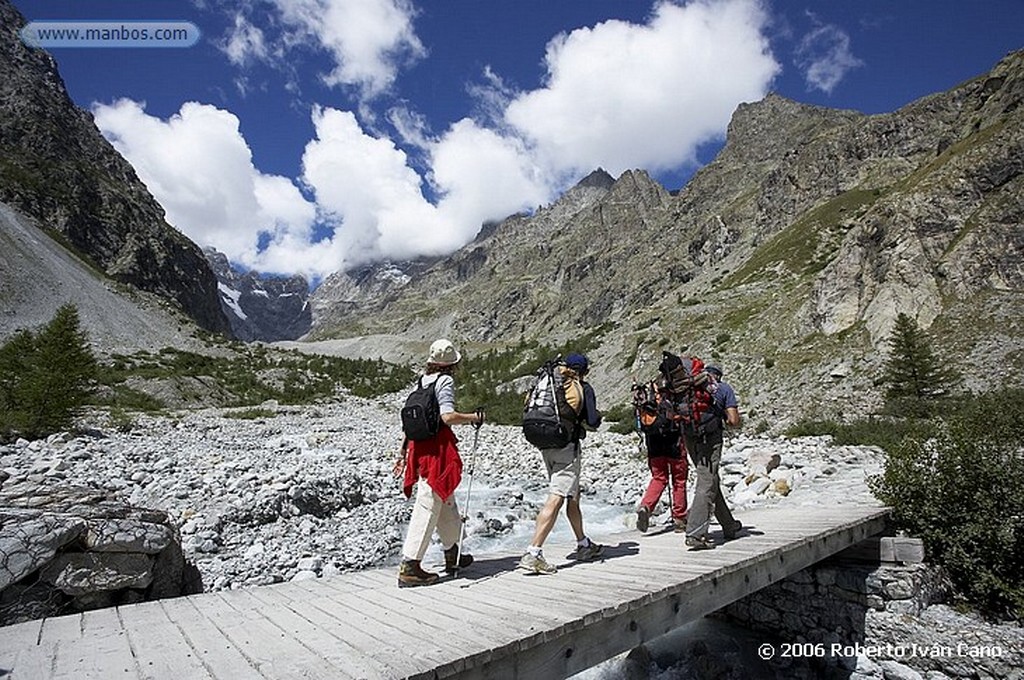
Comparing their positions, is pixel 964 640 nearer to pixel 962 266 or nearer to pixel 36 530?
pixel 36 530

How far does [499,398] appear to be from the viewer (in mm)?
46969

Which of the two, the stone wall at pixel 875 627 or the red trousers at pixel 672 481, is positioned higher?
the red trousers at pixel 672 481

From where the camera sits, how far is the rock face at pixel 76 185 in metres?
89.6

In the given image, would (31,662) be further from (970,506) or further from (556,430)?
(970,506)

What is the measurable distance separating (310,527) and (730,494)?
10935 mm

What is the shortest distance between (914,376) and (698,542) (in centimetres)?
2043

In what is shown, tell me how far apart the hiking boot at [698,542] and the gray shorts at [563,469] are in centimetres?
196

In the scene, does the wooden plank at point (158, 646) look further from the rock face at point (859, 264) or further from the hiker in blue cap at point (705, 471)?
the rock face at point (859, 264)

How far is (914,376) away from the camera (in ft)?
70.3

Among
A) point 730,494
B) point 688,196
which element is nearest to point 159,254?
point 688,196

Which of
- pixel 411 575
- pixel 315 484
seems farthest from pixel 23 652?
pixel 315 484

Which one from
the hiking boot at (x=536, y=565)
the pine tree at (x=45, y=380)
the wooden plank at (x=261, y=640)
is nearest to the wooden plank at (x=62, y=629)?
the wooden plank at (x=261, y=640)

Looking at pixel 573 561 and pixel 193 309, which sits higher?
pixel 193 309

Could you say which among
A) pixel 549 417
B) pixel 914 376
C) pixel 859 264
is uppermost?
pixel 859 264
